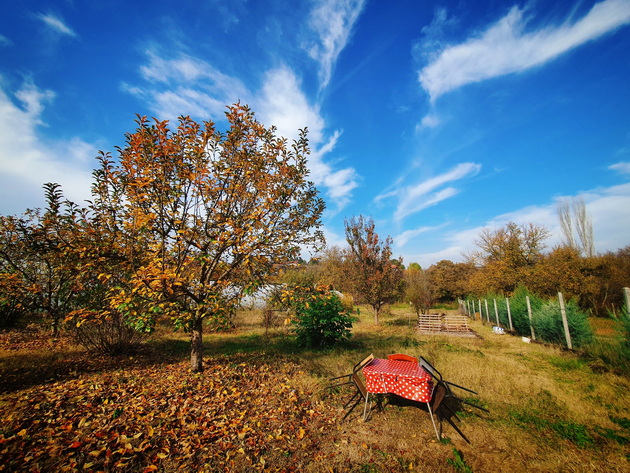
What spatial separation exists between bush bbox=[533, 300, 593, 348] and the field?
2596 millimetres

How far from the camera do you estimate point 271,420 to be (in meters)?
4.36

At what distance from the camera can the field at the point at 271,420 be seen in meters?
3.26

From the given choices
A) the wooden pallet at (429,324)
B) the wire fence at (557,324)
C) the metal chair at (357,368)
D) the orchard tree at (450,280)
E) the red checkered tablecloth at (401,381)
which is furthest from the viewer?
the orchard tree at (450,280)

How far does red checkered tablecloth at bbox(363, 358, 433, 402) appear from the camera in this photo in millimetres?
4039

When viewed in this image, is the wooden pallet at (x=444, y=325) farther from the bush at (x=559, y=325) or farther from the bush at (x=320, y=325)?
the bush at (x=320, y=325)

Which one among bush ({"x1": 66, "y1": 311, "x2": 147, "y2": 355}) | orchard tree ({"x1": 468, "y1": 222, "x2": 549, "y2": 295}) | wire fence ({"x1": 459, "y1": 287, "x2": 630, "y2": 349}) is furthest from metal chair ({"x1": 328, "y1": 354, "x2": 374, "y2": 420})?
orchard tree ({"x1": 468, "y1": 222, "x2": 549, "y2": 295})

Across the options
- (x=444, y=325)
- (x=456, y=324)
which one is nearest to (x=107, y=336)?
(x=444, y=325)

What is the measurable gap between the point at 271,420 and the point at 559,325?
12028 millimetres

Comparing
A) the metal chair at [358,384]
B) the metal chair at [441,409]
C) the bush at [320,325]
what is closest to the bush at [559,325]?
the metal chair at [441,409]

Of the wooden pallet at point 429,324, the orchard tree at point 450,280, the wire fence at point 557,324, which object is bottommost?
the wooden pallet at point 429,324

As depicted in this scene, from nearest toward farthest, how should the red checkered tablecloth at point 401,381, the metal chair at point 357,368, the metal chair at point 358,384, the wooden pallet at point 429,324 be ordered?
1. the red checkered tablecloth at point 401,381
2. the metal chair at point 358,384
3. the metal chair at point 357,368
4. the wooden pallet at point 429,324

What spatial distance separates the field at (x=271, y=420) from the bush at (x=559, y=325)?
8.52 ft

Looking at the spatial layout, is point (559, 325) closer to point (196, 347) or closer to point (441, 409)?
point (441, 409)

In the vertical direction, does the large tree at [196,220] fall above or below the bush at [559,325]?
above
